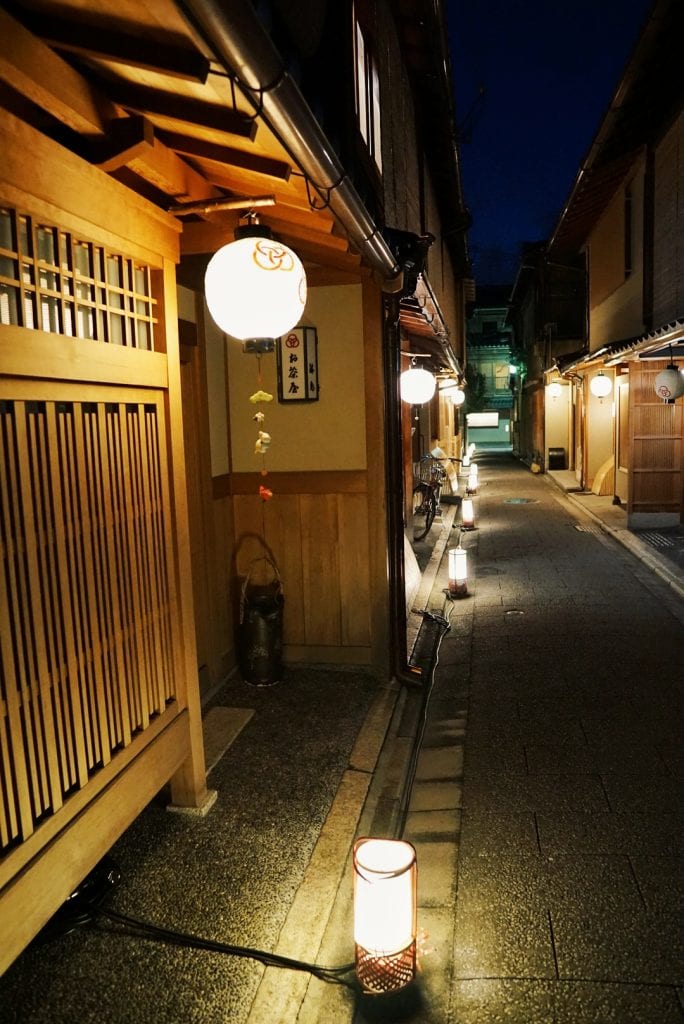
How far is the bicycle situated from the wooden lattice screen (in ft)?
48.2

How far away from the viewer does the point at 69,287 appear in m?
4.74

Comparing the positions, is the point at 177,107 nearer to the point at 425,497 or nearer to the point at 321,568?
the point at 321,568

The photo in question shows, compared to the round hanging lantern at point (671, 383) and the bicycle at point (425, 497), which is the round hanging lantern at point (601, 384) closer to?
the bicycle at point (425, 497)

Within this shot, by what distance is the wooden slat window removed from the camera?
4.05 m

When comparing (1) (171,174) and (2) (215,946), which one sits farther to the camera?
(1) (171,174)

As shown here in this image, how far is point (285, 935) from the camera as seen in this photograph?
15.5 ft

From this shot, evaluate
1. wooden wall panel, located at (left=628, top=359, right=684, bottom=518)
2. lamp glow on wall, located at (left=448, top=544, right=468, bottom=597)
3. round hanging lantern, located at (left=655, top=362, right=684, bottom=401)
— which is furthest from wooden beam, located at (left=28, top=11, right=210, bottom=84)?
wooden wall panel, located at (left=628, top=359, right=684, bottom=518)

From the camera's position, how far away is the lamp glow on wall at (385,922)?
4.15 meters

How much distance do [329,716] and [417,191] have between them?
645 inches

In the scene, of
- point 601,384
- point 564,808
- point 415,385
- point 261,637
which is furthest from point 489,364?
point 564,808

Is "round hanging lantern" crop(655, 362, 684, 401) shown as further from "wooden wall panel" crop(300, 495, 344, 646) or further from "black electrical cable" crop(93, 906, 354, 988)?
"black electrical cable" crop(93, 906, 354, 988)

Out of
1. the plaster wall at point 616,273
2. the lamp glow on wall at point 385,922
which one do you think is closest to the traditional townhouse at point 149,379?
the lamp glow on wall at point 385,922

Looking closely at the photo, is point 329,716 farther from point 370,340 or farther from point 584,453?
point 584,453

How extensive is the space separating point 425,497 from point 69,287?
56.1 feet
